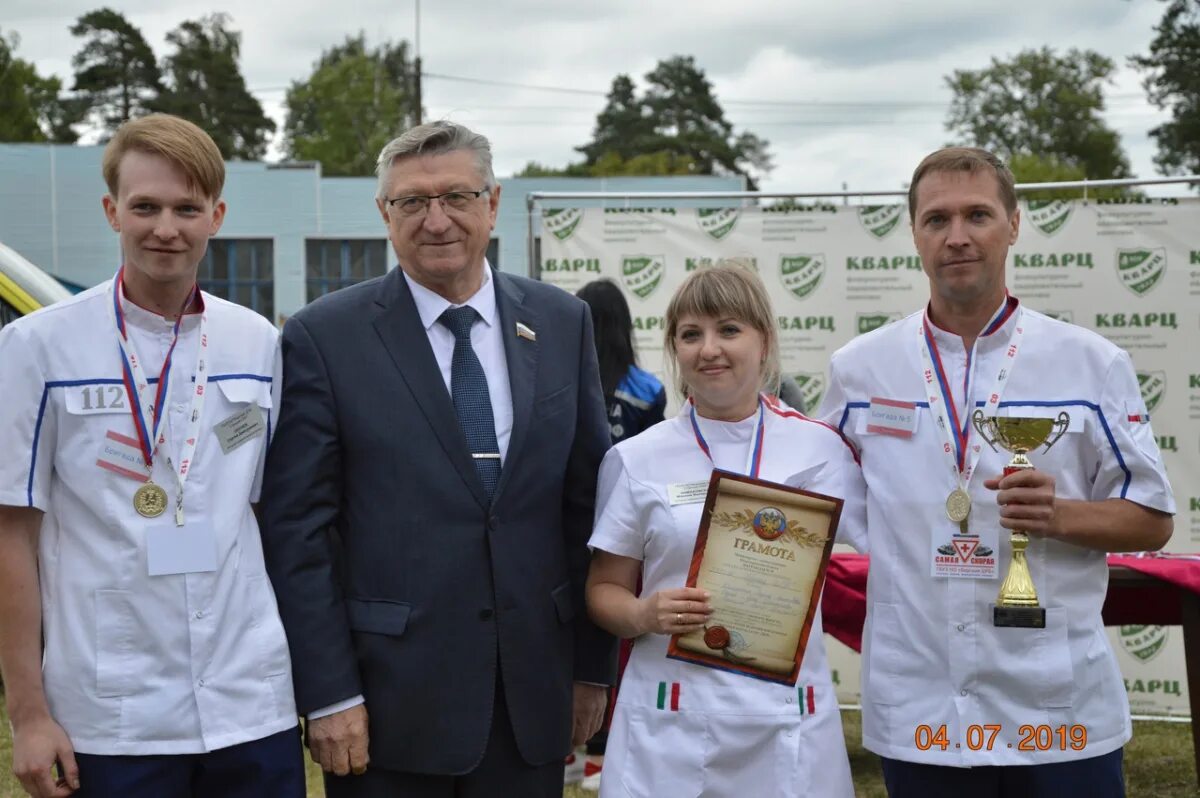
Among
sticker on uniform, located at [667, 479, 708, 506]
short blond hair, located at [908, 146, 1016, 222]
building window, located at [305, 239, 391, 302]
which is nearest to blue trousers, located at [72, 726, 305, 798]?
sticker on uniform, located at [667, 479, 708, 506]

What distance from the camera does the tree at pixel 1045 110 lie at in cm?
5984

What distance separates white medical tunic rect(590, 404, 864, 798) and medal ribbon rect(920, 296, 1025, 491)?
0.78 ft

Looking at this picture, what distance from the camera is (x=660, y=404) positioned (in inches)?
218

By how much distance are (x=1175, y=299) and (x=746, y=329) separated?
4.24 m

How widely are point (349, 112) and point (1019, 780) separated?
57.5m

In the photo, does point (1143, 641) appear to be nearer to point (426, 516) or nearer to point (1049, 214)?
point (1049, 214)

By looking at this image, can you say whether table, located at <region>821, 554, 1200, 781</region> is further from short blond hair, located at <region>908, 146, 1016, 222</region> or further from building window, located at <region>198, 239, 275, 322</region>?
building window, located at <region>198, 239, 275, 322</region>

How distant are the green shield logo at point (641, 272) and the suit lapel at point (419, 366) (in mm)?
3947

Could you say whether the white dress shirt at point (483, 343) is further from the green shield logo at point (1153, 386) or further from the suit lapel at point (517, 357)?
the green shield logo at point (1153, 386)

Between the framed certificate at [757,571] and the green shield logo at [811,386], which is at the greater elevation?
the green shield logo at [811,386]

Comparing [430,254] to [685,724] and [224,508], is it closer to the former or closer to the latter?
[224,508]

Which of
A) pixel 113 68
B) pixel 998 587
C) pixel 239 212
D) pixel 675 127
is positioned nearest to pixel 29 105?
pixel 113 68
